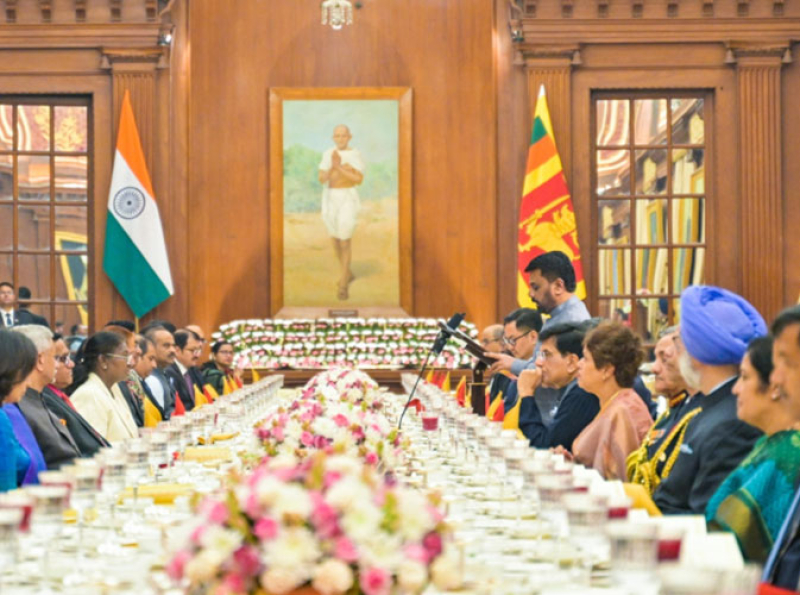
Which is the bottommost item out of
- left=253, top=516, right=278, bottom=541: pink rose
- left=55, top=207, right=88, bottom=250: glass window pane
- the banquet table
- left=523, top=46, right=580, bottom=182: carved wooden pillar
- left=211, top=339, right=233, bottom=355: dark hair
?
the banquet table

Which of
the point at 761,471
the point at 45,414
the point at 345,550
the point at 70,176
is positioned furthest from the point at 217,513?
the point at 70,176

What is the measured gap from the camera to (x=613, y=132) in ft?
35.0

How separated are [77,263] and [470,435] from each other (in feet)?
22.7

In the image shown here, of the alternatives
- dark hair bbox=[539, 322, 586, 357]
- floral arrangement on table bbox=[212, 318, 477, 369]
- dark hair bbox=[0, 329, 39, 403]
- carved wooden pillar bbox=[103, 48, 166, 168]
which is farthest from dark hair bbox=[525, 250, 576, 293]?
carved wooden pillar bbox=[103, 48, 166, 168]

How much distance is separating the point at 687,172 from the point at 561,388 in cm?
521

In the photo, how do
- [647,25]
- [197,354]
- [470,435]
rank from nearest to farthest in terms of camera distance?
1. [470,435]
2. [197,354]
3. [647,25]

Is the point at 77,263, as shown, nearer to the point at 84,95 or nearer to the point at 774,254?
the point at 84,95

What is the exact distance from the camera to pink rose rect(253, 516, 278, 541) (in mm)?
1854

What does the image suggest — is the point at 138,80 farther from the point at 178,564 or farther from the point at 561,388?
the point at 178,564

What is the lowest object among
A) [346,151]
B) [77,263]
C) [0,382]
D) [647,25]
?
[0,382]

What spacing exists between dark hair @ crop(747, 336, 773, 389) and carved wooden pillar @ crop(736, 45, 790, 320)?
7.61 m

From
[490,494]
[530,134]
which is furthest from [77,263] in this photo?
[490,494]

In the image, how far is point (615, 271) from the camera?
10.7 meters

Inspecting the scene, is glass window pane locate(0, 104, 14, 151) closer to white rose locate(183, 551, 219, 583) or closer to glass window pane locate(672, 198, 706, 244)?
glass window pane locate(672, 198, 706, 244)
